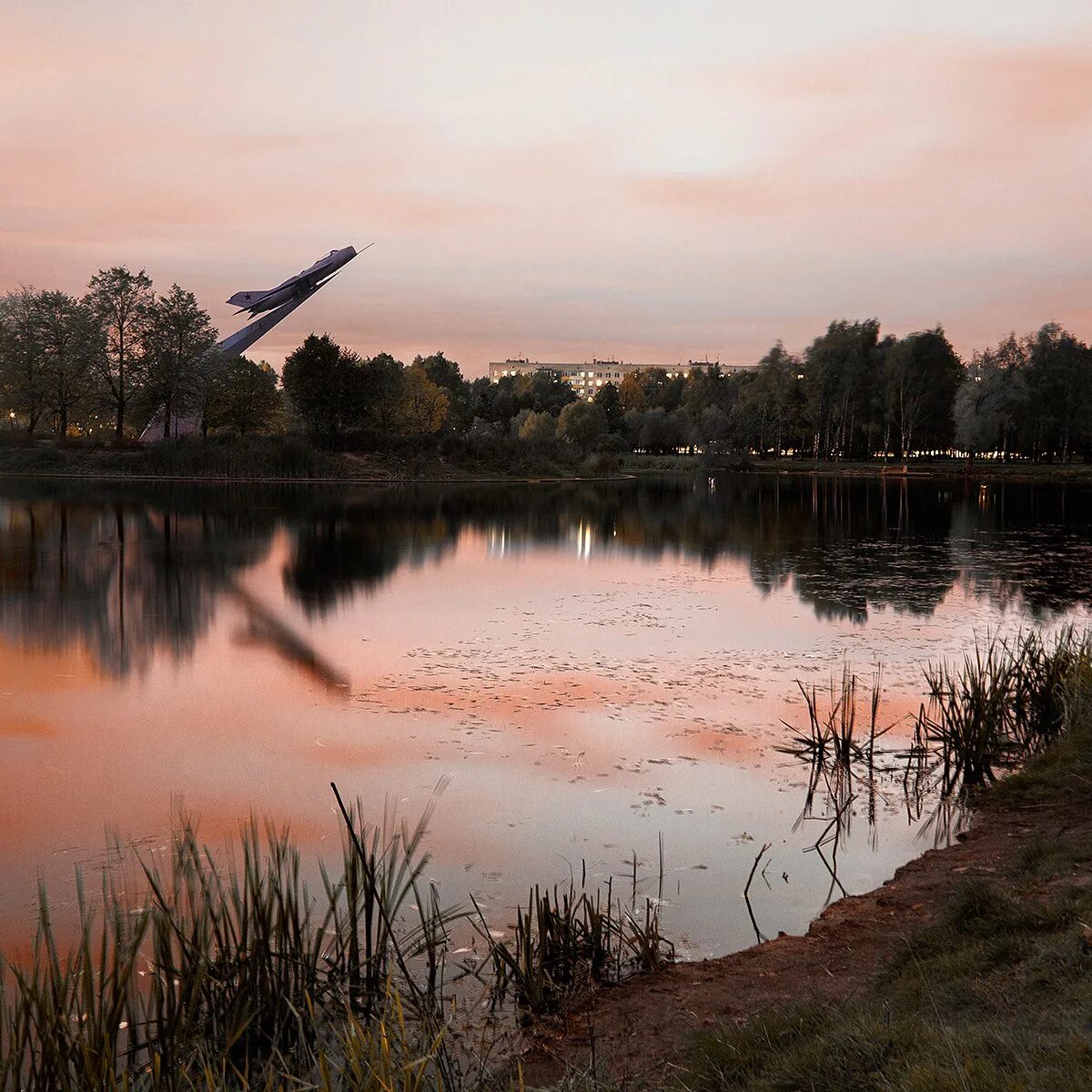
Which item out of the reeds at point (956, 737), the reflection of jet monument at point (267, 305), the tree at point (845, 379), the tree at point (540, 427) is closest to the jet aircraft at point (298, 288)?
the reflection of jet monument at point (267, 305)

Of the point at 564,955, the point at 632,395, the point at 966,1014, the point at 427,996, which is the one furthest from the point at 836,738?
the point at 632,395

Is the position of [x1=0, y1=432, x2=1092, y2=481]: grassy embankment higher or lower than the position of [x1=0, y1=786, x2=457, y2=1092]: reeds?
higher

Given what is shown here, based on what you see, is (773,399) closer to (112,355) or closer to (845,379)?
(845,379)

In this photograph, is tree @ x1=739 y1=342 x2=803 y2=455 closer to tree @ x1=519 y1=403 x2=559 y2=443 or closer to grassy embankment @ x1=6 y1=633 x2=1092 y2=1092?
tree @ x1=519 y1=403 x2=559 y2=443

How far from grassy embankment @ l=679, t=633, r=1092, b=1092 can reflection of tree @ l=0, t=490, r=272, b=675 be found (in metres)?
9.56

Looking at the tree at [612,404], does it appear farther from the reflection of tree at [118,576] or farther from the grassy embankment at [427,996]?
the grassy embankment at [427,996]

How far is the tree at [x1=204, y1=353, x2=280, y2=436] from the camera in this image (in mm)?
63438

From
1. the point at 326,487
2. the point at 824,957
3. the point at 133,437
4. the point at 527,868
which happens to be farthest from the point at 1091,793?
the point at 133,437

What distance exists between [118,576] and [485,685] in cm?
1040

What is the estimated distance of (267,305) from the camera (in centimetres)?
6394

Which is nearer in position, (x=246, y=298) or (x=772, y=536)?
(x=772, y=536)

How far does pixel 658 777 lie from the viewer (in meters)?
8.46

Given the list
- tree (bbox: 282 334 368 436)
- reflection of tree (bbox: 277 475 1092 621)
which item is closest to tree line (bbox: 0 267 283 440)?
tree (bbox: 282 334 368 436)

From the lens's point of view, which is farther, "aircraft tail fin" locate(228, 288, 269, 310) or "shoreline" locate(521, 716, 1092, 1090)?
"aircraft tail fin" locate(228, 288, 269, 310)
